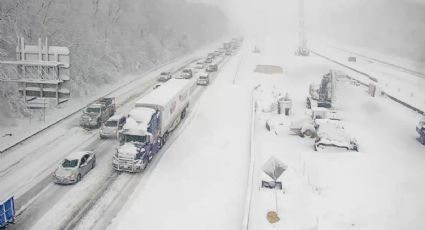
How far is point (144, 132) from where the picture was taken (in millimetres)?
26359

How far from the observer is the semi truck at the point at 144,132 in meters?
25.8

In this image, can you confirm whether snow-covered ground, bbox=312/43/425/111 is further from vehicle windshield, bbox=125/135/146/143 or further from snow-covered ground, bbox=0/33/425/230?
vehicle windshield, bbox=125/135/146/143

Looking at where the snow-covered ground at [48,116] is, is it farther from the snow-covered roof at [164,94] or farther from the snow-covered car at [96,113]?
the snow-covered roof at [164,94]

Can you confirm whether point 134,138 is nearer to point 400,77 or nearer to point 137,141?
point 137,141

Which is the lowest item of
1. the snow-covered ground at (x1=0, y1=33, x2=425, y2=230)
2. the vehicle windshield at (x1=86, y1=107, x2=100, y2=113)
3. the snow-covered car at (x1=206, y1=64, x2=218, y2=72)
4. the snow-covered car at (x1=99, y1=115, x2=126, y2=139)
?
the snow-covered ground at (x1=0, y1=33, x2=425, y2=230)

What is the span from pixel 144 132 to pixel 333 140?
14.6 m

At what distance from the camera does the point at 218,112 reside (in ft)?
137

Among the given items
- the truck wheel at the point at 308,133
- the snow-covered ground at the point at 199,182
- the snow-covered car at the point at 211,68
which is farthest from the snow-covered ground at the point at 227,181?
the snow-covered car at the point at 211,68

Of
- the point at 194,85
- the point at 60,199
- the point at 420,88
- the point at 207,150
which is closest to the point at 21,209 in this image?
the point at 60,199

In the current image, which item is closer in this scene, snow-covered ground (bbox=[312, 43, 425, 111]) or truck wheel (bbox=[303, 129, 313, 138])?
truck wheel (bbox=[303, 129, 313, 138])

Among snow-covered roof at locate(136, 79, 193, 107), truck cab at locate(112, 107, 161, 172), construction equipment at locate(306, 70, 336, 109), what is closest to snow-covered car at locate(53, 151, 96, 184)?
truck cab at locate(112, 107, 161, 172)

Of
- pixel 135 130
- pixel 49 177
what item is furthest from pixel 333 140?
pixel 49 177

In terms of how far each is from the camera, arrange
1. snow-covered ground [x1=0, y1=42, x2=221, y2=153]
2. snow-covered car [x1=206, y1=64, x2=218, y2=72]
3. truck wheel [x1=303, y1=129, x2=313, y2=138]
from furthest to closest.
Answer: snow-covered car [x1=206, y1=64, x2=218, y2=72]
truck wheel [x1=303, y1=129, x2=313, y2=138]
snow-covered ground [x1=0, y1=42, x2=221, y2=153]

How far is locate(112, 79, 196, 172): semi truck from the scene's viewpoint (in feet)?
84.6
